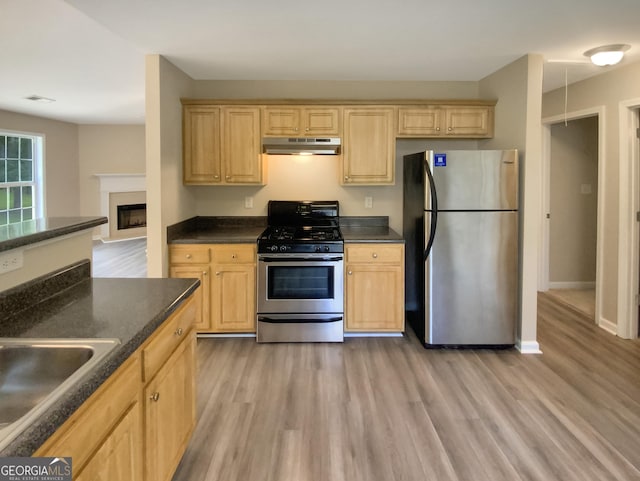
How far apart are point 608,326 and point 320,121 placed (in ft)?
10.5

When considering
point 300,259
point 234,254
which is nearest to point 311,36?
point 300,259

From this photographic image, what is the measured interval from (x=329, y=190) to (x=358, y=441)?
2.58 meters

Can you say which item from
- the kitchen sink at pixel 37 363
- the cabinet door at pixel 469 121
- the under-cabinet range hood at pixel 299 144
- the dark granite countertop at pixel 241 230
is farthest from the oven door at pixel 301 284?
the kitchen sink at pixel 37 363

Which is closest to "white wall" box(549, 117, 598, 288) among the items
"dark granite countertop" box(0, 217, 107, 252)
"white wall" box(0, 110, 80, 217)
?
"dark granite countertop" box(0, 217, 107, 252)

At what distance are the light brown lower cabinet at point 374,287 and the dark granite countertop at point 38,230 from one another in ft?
6.84

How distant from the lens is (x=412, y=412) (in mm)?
2631

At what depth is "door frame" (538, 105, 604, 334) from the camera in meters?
4.10

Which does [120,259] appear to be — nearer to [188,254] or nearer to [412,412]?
[188,254]

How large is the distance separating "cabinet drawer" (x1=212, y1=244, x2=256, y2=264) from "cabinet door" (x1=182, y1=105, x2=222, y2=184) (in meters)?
0.67

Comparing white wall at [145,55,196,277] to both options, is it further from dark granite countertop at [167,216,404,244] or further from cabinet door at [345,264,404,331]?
cabinet door at [345,264,404,331]

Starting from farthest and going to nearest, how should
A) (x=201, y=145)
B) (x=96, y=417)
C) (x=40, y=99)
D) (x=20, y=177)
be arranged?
(x=20, y=177)
(x=40, y=99)
(x=201, y=145)
(x=96, y=417)

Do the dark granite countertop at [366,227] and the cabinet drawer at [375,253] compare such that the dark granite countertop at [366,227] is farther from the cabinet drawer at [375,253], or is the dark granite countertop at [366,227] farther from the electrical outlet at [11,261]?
the electrical outlet at [11,261]

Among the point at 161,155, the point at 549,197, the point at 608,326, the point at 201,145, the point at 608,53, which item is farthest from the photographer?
the point at 549,197

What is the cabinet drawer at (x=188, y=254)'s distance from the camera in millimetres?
3693
